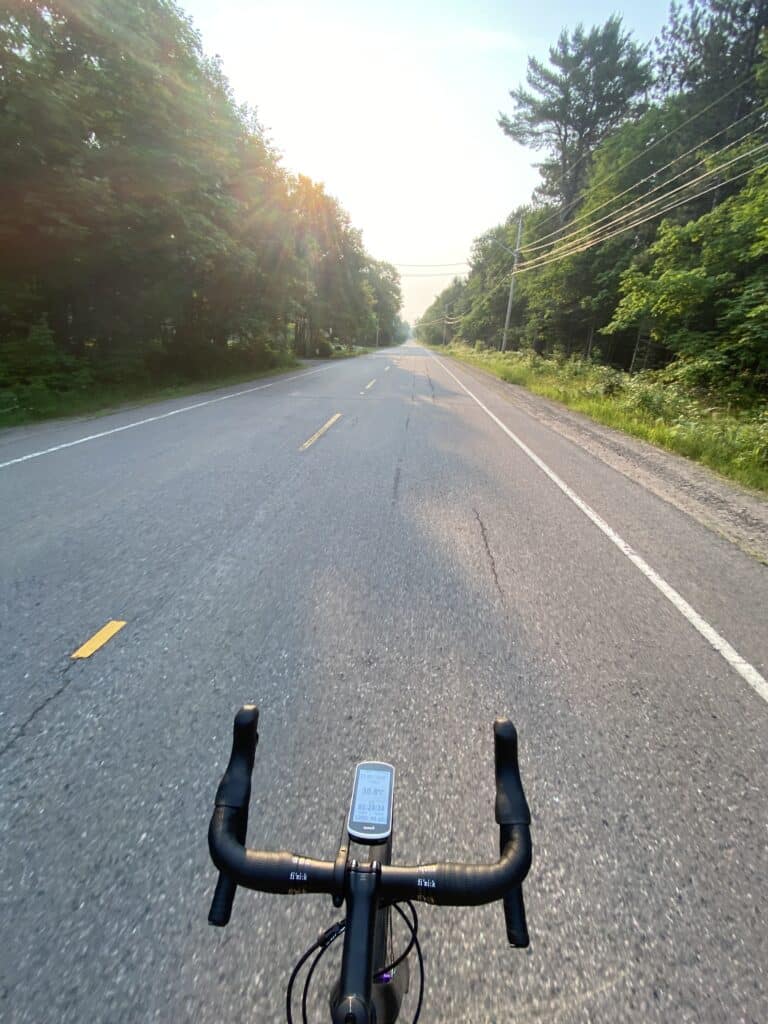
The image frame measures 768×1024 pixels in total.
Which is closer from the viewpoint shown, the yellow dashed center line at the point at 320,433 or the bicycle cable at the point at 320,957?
the bicycle cable at the point at 320,957

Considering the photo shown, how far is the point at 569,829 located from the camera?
1.78m

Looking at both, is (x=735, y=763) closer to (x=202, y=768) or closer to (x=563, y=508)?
(x=202, y=768)

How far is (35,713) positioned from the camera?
7.23ft

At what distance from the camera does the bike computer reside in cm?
92

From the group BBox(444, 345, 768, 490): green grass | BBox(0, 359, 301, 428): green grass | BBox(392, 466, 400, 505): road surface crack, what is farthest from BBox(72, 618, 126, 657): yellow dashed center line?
BBox(0, 359, 301, 428): green grass

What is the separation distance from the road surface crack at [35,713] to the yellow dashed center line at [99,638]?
101mm

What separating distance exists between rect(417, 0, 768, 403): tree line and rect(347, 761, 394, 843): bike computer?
46.9 ft

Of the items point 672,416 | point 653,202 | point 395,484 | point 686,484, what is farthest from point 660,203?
point 395,484

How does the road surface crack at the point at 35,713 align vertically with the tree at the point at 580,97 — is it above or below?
below

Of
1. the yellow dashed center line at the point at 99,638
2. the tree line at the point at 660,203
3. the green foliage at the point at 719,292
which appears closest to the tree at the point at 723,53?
the tree line at the point at 660,203

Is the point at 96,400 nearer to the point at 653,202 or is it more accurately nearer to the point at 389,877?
the point at 389,877

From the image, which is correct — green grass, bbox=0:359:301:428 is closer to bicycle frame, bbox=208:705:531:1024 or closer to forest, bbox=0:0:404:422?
forest, bbox=0:0:404:422

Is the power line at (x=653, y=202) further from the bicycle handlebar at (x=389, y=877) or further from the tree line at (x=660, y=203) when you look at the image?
the bicycle handlebar at (x=389, y=877)

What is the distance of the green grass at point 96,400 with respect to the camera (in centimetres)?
932
